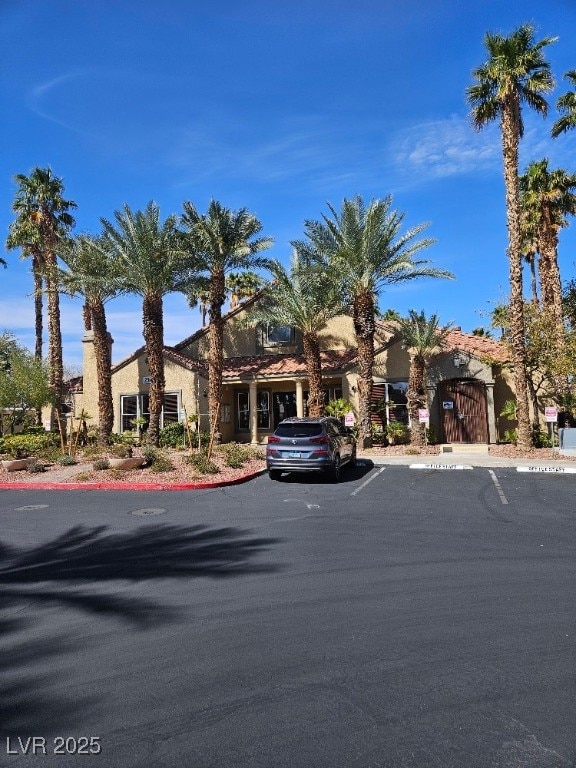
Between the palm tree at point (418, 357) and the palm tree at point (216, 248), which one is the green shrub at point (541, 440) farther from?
the palm tree at point (216, 248)

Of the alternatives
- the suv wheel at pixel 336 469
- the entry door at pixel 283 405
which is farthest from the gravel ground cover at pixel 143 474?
the entry door at pixel 283 405

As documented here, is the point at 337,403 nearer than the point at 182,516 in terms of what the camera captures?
No

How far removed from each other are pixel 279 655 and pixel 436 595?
6.94 ft

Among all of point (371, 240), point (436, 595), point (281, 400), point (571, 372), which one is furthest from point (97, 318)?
point (436, 595)

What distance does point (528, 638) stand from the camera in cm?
477

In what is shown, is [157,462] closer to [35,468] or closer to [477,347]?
[35,468]

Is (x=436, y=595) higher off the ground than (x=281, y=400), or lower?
lower

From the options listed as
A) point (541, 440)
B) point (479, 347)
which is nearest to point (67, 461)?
point (541, 440)

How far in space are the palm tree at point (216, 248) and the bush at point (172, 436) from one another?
1600 mm

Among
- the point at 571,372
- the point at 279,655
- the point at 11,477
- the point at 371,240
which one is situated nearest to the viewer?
the point at 279,655

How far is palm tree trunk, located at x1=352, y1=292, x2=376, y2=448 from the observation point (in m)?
22.0

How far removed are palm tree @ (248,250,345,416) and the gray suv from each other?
7.87 meters

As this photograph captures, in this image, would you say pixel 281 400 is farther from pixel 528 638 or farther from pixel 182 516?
pixel 528 638

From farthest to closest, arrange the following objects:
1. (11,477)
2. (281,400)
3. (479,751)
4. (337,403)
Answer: (281,400) → (337,403) → (11,477) → (479,751)
